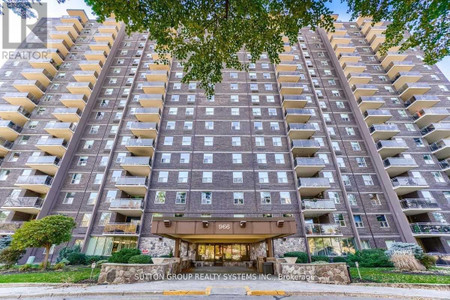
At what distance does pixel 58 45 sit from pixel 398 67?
5811cm

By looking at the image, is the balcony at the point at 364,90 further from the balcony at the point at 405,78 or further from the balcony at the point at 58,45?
the balcony at the point at 58,45

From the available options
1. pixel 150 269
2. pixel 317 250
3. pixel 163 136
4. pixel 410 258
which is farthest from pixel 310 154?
pixel 150 269

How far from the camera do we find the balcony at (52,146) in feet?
80.4

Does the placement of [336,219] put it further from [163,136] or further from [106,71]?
[106,71]

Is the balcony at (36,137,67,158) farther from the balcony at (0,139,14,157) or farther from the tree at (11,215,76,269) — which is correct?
the tree at (11,215,76,269)

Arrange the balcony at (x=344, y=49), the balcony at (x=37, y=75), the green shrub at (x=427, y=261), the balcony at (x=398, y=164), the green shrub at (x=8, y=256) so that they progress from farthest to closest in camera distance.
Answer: the balcony at (x=344, y=49) < the balcony at (x=37, y=75) < the balcony at (x=398, y=164) < the green shrub at (x=8, y=256) < the green shrub at (x=427, y=261)

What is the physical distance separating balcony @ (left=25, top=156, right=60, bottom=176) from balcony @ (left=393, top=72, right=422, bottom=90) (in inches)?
1981

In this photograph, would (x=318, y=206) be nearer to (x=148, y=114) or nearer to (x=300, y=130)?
(x=300, y=130)

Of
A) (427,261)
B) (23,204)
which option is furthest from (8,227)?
(427,261)

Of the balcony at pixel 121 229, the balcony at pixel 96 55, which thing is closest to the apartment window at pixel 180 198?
the balcony at pixel 121 229

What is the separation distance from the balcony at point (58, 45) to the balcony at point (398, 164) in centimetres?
5393

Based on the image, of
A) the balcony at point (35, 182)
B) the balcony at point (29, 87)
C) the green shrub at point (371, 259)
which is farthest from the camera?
the balcony at point (29, 87)

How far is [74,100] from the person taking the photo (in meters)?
28.2

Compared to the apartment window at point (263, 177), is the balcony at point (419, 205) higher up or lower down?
lower down
